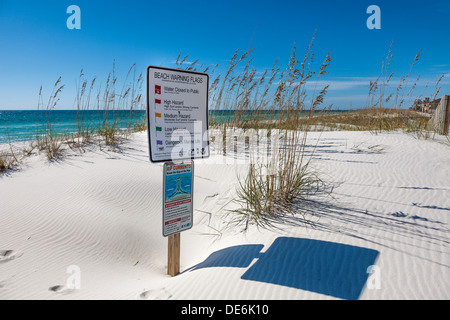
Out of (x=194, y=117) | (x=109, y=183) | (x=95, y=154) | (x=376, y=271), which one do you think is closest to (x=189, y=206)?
(x=194, y=117)

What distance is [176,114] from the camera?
215 centimetres

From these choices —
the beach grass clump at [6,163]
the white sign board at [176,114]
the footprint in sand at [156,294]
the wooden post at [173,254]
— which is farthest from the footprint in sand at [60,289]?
the beach grass clump at [6,163]

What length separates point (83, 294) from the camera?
81.3 inches

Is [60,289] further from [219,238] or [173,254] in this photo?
[219,238]

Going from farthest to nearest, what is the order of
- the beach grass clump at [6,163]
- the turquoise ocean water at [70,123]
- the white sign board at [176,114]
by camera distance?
the turquoise ocean water at [70,123], the beach grass clump at [6,163], the white sign board at [176,114]

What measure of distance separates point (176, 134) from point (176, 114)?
0.53 feet

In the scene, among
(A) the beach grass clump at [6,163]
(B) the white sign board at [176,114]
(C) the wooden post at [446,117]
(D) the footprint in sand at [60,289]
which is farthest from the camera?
(C) the wooden post at [446,117]

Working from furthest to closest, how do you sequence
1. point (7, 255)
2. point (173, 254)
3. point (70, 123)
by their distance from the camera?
point (70, 123), point (7, 255), point (173, 254)

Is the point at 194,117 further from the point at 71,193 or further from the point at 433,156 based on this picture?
the point at 433,156

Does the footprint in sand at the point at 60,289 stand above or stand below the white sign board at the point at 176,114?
below

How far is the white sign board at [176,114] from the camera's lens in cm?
200

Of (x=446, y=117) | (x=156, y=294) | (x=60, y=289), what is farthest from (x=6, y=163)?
(x=446, y=117)

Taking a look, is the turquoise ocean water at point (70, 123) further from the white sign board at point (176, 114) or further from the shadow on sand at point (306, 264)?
the shadow on sand at point (306, 264)
